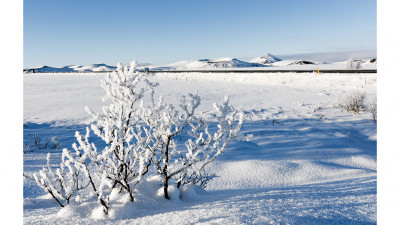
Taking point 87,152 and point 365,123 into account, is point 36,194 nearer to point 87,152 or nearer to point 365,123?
point 87,152

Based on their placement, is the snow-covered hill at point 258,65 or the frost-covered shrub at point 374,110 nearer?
the frost-covered shrub at point 374,110

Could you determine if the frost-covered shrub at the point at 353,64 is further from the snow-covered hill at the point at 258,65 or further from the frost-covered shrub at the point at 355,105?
the frost-covered shrub at the point at 355,105

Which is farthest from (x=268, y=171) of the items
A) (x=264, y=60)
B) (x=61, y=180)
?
(x=264, y=60)

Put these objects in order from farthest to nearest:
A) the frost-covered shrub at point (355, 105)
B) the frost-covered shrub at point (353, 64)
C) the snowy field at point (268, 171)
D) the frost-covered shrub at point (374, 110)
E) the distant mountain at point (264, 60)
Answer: the distant mountain at point (264, 60) < the frost-covered shrub at point (353, 64) < the frost-covered shrub at point (355, 105) < the frost-covered shrub at point (374, 110) < the snowy field at point (268, 171)

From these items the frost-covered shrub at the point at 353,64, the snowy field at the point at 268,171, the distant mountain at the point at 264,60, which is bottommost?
the snowy field at the point at 268,171

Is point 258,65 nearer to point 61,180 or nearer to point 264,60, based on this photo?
point 264,60

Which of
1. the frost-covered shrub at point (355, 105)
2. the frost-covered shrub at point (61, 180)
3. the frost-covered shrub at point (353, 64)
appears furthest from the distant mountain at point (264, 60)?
the frost-covered shrub at point (61, 180)

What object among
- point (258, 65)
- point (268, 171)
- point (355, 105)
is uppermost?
point (258, 65)

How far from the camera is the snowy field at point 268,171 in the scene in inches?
81.2

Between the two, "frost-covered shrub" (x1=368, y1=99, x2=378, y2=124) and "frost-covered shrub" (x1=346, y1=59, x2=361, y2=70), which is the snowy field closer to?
"frost-covered shrub" (x1=368, y1=99, x2=378, y2=124)

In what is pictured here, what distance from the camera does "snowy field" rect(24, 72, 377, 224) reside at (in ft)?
6.77

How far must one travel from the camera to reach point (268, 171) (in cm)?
400

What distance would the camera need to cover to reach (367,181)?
10.9 feet
